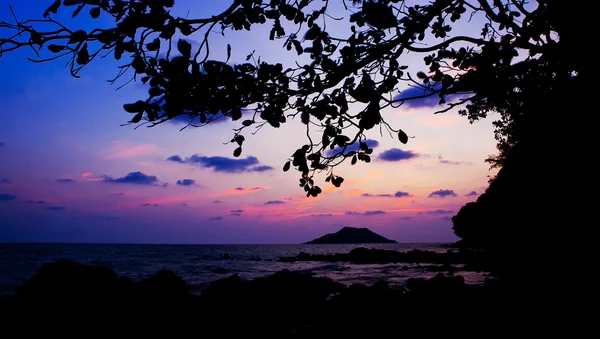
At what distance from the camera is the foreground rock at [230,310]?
21.7ft

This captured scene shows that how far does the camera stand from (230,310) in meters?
8.57

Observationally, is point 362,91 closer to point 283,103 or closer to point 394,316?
point 283,103

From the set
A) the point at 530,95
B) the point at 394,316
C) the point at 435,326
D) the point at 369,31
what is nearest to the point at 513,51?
the point at 530,95

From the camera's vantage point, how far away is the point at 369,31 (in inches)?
193

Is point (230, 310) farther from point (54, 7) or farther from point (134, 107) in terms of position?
point (54, 7)

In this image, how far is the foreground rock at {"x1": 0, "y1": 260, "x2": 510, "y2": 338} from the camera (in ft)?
21.7

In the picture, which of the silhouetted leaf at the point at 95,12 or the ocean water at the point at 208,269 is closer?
the silhouetted leaf at the point at 95,12

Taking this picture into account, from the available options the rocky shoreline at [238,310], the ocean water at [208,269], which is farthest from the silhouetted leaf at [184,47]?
the ocean water at [208,269]

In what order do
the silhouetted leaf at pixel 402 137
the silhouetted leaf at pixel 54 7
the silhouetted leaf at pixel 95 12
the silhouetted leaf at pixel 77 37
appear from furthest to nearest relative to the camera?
the silhouetted leaf at pixel 402 137 → the silhouetted leaf at pixel 95 12 → the silhouetted leaf at pixel 77 37 → the silhouetted leaf at pixel 54 7

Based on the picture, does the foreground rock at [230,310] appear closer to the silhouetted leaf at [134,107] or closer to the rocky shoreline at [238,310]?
the rocky shoreline at [238,310]

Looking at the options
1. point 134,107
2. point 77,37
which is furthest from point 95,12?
point 134,107

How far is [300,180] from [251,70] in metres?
1.55

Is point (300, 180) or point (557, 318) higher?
point (300, 180)

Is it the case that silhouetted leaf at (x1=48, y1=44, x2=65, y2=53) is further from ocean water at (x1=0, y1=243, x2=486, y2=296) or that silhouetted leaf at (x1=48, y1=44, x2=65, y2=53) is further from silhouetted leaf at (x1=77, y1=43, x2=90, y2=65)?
ocean water at (x1=0, y1=243, x2=486, y2=296)
